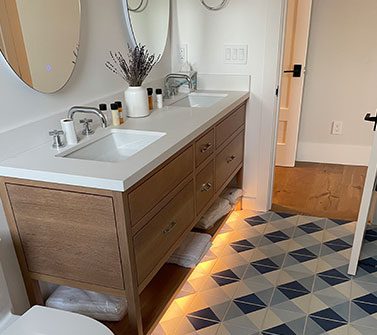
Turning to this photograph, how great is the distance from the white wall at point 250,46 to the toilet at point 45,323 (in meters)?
1.84

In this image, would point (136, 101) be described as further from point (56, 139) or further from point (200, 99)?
point (200, 99)

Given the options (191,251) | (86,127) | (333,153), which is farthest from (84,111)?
(333,153)

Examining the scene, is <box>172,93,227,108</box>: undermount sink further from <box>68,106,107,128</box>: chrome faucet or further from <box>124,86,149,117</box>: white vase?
<box>68,106,107,128</box>: chrome faucet

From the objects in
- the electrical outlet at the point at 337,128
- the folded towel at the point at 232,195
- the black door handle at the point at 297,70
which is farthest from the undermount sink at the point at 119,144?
the electrical outlet at the point at 337,128

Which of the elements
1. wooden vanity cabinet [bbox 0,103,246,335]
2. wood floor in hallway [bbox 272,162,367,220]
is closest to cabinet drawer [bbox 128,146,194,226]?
wooden vanity cabinet [bbox 0,103,246,335]

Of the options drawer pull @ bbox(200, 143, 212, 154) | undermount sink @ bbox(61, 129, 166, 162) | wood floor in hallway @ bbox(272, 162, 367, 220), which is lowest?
wood floor in hallway @ bbox(272, 162, 367, 220)

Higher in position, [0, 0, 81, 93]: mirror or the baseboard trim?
[0, 0, 81, 93]: mirror

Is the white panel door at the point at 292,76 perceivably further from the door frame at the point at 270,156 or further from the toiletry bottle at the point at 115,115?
the toiletry bottle at the point at 115,115

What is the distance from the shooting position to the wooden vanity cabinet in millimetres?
1281

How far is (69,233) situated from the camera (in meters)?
1.35

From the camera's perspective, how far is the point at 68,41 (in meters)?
1.64

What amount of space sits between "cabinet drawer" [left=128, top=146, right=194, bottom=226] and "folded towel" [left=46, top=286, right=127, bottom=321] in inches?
19.2

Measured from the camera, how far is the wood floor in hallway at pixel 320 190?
9.45ft

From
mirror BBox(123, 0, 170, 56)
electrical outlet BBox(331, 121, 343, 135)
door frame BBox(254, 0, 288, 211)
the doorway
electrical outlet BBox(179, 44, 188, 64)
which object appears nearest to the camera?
mirror BBox(123, 0, 170, 56)
